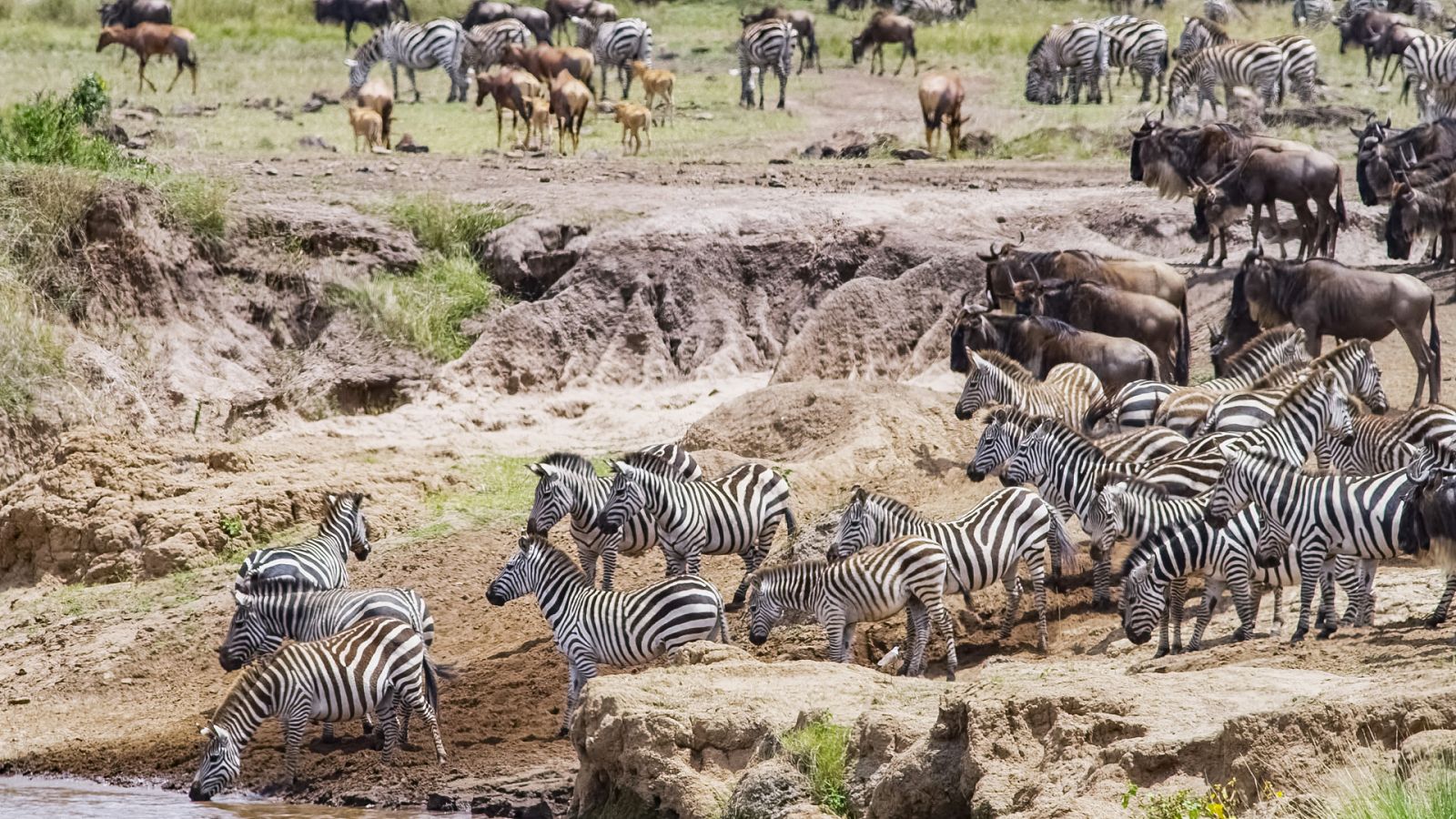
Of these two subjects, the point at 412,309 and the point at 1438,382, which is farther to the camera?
the point at 412,309

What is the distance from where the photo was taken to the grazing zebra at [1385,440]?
14.1 m

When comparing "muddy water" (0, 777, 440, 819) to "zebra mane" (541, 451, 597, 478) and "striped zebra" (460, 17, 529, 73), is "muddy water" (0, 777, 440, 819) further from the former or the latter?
"striped zebra" (460, 17, 529, 73)

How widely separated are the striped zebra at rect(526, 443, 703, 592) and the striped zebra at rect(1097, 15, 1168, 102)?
859 inches

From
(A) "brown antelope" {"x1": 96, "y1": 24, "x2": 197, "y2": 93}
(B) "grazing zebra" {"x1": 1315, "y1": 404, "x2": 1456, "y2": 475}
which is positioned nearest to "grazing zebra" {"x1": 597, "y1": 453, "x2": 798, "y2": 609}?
(B) "grazing zebra" {"x1": 1315, "y1": 404, "x2": 1456, "y2": 475}

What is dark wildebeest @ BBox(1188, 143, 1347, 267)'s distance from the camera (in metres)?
21.5

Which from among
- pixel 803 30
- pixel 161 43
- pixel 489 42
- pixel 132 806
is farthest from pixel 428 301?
pixel 803 30

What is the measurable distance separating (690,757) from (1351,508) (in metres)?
4.25

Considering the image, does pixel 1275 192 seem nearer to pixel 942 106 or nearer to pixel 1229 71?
pixel 942 106

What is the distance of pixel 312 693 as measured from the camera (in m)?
12.2

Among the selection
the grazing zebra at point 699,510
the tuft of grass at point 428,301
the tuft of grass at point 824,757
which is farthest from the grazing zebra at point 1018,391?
the tuft of grass at point 824,757

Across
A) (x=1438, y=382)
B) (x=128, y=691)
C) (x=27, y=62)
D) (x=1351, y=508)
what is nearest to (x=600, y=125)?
(x=27, y=62)

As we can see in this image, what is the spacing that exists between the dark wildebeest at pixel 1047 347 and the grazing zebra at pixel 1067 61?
16.8 m

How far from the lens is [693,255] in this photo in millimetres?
21516

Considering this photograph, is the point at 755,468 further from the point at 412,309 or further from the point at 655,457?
the point at 412,309
